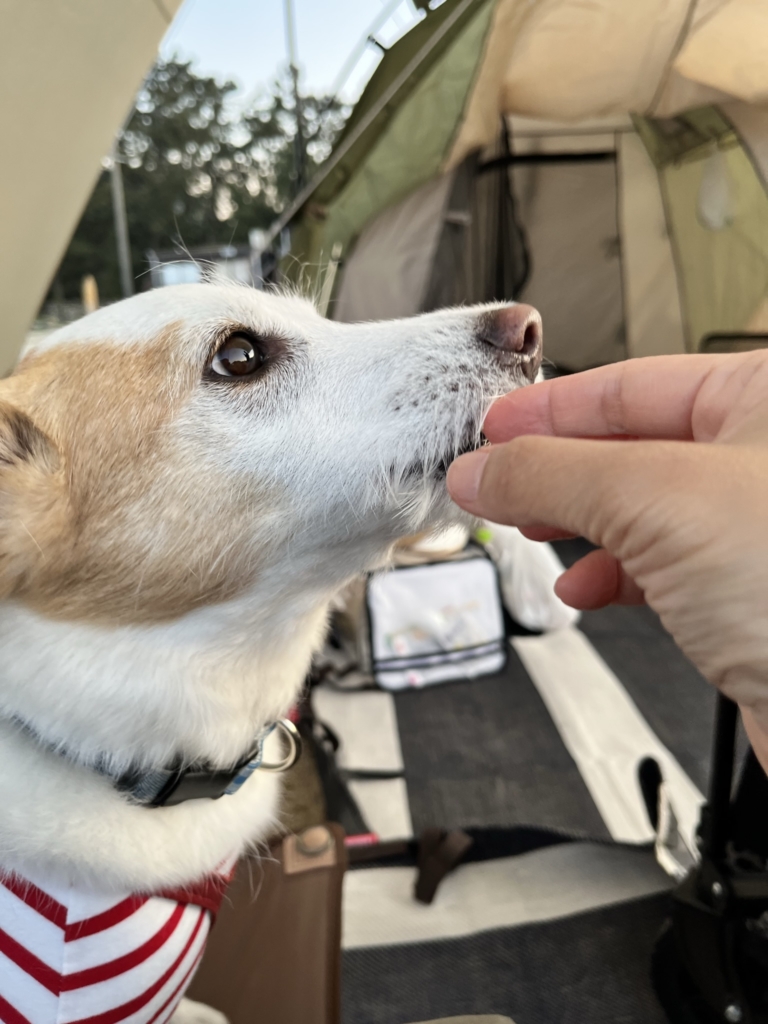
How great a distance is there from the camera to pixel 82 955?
674 mm

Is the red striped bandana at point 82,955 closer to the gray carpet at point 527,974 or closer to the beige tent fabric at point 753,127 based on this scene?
the gray carpet at point 527,974

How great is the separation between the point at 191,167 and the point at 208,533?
13.6 ft

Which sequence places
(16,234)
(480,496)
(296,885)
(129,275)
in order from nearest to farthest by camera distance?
(480,496), (296,885), (16,234), (129,275)

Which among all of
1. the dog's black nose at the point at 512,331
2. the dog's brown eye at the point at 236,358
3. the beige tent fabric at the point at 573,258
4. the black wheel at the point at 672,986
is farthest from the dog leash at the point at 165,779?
the beige tent fabric at the point at 573,258

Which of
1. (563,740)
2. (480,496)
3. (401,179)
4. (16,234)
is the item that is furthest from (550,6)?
(563,740)

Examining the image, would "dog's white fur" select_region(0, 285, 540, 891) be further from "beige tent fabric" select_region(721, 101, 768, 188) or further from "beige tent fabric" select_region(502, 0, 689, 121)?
"beige tent fabric" select_region(502, 0, 689, 121)

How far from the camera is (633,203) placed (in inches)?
80.4

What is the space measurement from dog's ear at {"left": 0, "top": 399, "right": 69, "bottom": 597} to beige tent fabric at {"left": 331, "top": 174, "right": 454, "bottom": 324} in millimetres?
1499

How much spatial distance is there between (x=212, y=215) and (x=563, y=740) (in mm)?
3268

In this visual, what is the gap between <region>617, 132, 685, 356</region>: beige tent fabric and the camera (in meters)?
1.91

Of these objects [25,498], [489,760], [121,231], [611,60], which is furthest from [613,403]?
[121,231]

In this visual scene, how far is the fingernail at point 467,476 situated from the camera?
54cm

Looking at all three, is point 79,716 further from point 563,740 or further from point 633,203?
point 633,203

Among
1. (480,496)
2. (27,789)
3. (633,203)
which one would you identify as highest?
(633,203)
